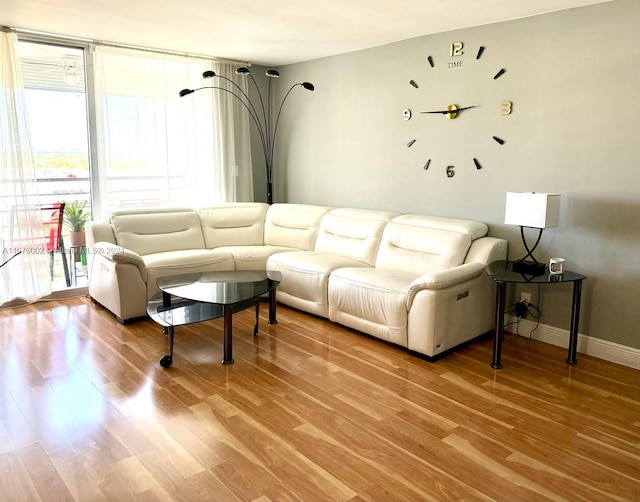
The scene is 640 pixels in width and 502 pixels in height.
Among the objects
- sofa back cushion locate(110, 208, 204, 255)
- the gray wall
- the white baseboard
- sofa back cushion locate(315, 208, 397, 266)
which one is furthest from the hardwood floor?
sofa back cushion locate(110, 208, 204, 255)

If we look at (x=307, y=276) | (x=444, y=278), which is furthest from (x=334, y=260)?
(x=444, y=278)

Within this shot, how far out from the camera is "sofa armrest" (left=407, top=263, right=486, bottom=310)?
131 inches

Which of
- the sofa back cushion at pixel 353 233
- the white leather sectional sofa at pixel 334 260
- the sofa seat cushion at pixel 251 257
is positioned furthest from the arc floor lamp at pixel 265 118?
the sofa back cushion at pixel 353 233

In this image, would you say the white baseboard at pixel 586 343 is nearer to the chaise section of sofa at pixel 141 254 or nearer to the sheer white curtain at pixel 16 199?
the chaise section of sofa at pixel 141 254

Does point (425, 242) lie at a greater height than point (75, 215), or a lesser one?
lesser

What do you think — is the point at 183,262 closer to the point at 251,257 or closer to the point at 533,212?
the point at 251,257

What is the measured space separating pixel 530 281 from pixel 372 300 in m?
1.08

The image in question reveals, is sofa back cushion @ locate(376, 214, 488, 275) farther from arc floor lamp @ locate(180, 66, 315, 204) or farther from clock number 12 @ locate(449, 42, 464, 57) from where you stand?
arc floor lamp @ locate(180, 66, 315, 204)

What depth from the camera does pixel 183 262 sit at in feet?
14.6

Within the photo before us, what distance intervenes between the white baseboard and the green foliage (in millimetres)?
4009

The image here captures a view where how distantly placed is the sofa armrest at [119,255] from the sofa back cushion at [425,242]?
6.49ft

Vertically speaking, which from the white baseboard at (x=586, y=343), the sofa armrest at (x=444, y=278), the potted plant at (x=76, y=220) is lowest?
the white baseboard at (x=586, y=343)

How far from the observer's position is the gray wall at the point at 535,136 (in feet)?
10.8

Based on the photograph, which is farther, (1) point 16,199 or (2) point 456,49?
(1) point 16,199
